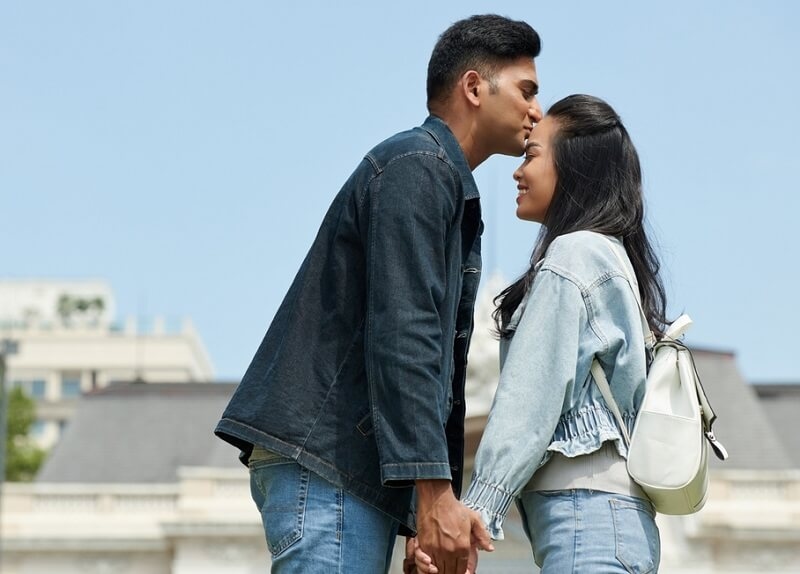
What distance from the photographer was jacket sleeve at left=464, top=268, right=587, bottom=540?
4879 millimetres

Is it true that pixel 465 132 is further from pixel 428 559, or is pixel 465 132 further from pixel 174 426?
pixel 174 426

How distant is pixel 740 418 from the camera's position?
41.3 metres

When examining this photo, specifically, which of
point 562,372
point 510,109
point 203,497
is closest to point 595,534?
point 562,372

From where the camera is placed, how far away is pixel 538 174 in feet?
17.5

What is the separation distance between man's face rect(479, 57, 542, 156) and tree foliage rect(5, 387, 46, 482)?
6103 cm

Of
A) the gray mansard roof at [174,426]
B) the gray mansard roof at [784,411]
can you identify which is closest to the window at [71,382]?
the gray mansard roof at [174,426]

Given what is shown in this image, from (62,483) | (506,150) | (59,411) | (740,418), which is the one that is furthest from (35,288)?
(506,150)

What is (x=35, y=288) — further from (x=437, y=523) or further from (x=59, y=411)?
(x=437, y=523)

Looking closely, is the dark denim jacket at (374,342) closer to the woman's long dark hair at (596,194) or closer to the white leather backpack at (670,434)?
the woman's long dark hair at (596,194)

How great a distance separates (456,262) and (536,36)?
2.38ft

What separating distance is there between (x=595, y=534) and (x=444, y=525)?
389 millimetres

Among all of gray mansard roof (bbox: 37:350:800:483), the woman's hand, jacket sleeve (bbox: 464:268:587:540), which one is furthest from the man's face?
gray mansard roof (bbox: 37:350:800:483)

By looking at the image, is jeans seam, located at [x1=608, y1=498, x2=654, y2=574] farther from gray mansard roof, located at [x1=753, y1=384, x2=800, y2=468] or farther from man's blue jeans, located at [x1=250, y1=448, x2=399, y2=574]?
gray mansard roof, located at [x1=753, y1=384, x2=800, y2=468]

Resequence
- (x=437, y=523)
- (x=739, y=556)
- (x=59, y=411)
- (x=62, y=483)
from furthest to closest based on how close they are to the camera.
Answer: (x=59, y=411), (x=62, y=483), (x=739, y=556), (x=437, y=523)
